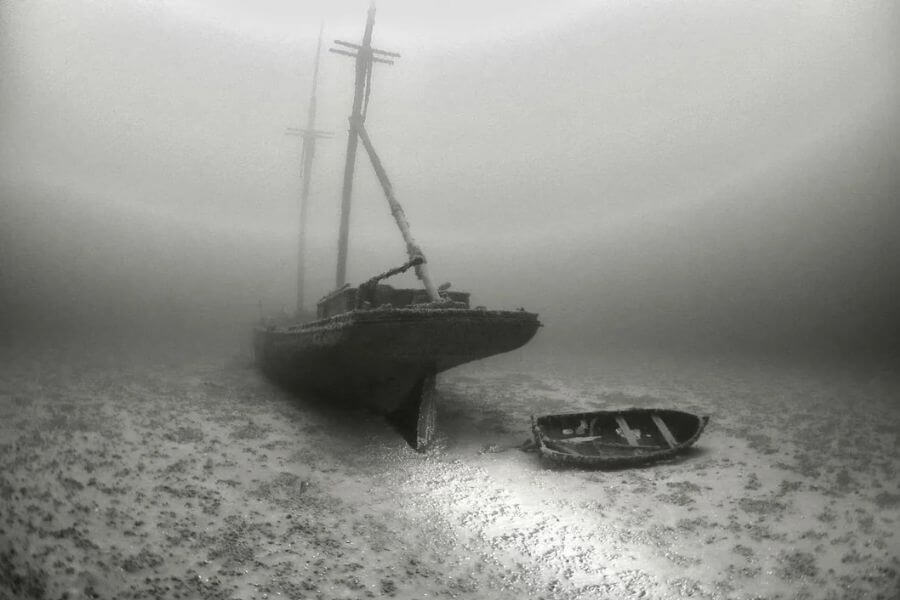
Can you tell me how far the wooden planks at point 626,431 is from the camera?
7.20m

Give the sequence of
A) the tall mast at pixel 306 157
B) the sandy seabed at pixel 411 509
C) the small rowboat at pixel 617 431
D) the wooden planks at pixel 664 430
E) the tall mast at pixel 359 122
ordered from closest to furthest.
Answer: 1. the sandy seabed at pixel 411 509
2. the wooden planks at pixel 664 430
3. the small rowboat at pixel 617 431
4. the tall mast at pixel 359 122
5. the tall mast at pixel 306 157

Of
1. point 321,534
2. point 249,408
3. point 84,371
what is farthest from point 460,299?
point 84,371

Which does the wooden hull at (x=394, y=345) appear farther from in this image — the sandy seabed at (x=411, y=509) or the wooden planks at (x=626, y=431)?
the wooden planks at (x=626, y=431)

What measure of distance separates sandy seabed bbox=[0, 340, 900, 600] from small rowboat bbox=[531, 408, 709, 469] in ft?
1.55

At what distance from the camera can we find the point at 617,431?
25.6ft

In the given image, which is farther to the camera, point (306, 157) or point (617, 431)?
point (306, 157)

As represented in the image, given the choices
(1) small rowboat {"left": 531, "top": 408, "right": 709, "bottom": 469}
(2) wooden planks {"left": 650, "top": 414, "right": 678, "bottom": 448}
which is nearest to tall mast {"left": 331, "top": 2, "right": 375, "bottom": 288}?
(1) small rowboat {"left": 531, "top": 408, "right": 709, "bottom": 469}

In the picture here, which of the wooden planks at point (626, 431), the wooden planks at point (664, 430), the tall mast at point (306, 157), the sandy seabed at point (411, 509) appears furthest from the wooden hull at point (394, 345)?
the tall mast at point (306, 157)

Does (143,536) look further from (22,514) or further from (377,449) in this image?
(377,449)

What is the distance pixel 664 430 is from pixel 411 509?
4.41 m

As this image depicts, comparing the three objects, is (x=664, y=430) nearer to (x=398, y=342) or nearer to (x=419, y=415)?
(x=419, y=415)

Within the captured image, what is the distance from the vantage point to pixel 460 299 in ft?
31.2

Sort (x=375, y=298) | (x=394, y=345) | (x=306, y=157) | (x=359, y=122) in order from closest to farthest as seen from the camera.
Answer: (x=394, y=345) → (x=375, y=298) → (x=359, y=122) → (x=306, y=157)

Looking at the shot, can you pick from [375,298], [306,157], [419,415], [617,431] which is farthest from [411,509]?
[306,157]
